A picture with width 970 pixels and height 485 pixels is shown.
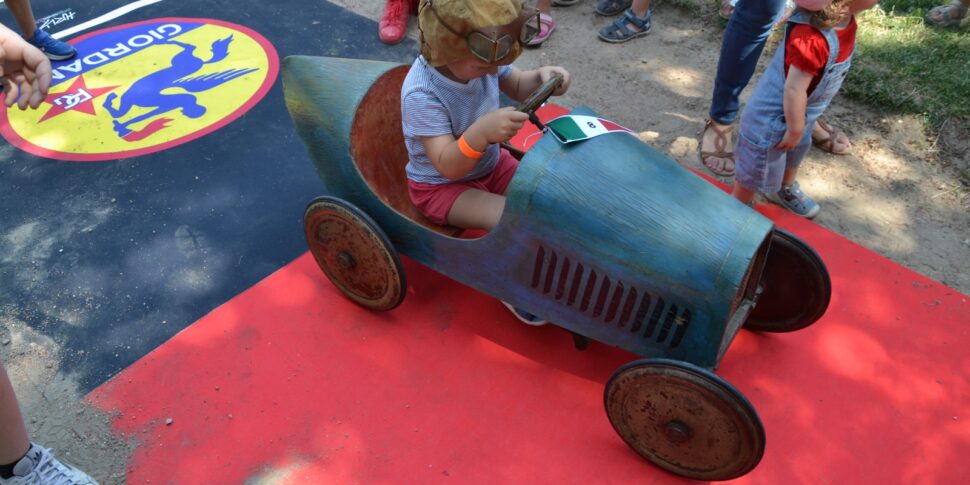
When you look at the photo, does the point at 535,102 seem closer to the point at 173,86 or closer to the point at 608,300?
the point at 608,300

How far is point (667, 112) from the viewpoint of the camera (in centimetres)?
357

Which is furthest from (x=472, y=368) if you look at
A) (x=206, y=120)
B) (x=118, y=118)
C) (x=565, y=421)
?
(x=118, y=118)

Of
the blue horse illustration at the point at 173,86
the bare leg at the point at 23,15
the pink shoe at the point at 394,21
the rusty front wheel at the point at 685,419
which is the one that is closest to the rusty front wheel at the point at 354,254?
the rusty front wheel at the point at 685,419

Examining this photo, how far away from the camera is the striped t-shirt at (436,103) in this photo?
2.05 meters

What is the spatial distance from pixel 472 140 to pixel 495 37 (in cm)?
28

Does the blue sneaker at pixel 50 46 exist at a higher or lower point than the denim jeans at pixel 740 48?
lower

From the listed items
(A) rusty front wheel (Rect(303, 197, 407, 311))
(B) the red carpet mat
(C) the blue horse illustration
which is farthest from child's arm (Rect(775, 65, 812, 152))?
(C) the blue horse illustration

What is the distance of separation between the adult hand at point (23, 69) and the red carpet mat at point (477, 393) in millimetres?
914

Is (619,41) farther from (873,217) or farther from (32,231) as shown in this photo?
(32,231)

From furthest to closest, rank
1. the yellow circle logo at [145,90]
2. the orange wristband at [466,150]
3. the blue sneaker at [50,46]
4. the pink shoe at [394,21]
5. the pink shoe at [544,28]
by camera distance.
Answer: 1. the pink shoe at [544,28]
2. the pink shoe at [394,21]
3. the blue sneaker at [50,46]
4. the yellow circle logo at [145,90]
5. the orange wristband at [466,150]

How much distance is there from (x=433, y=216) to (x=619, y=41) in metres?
2.36

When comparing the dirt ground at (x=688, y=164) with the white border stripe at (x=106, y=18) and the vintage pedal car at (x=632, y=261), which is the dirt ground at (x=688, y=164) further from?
the white border stripe at (x=106, y=18)

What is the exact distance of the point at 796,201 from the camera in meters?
2.93

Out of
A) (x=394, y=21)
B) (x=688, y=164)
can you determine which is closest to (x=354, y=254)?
(x=688, y=164)
